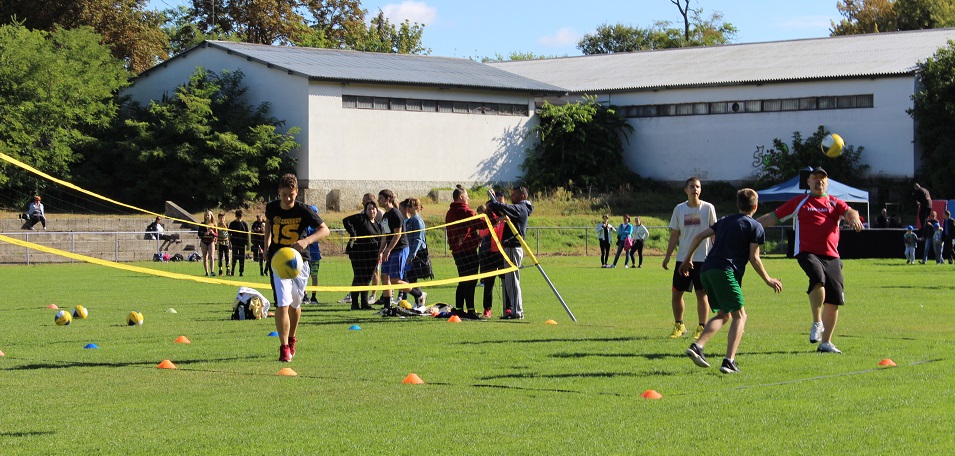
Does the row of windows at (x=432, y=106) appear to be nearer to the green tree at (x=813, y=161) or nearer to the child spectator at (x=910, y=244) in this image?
the green tree at (x=813, y=161)

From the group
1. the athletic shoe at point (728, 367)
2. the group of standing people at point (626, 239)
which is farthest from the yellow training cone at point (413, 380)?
the group of standing people at point (626, 239)

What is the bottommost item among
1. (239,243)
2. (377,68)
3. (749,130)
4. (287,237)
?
(239,243)

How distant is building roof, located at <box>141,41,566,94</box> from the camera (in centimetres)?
5122

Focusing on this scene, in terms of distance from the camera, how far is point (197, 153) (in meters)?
50.0

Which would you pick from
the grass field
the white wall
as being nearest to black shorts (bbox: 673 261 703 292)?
the grass field

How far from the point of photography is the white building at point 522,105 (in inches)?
2002

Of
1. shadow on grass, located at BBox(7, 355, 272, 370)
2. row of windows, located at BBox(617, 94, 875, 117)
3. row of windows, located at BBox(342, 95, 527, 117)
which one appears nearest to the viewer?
shadow on grass, located at BBox(7, 355, 272, 370)

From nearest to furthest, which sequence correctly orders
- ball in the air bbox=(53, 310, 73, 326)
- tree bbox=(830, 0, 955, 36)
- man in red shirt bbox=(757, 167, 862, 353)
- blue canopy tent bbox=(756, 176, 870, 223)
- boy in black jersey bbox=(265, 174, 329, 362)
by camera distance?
1. boy in black jersey bbox=(265, 174, 329, 362)
2. man in red shirt bbox=(757, 167, 862, 353)
3. ball in the air bbox=(53, 310, 73, 326)
4. blue canopy tent bbox=(756, 176, 870, 223)
5. tree bbox=(830, 0, 955, 36)

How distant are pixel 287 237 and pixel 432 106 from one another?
42031 millimetres

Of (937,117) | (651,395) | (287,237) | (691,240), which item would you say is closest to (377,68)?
(937,117)

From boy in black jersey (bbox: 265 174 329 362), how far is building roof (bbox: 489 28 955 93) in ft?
144

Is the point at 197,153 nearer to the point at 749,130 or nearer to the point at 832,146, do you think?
the point at 749,130

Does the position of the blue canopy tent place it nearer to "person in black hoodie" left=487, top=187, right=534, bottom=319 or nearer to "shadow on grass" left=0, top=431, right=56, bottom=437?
"person in black hoodie" left=487, top=187, right=534, bottom=319

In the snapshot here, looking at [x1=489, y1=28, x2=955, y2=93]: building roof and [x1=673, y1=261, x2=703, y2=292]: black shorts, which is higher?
[x1=489, y1=28, x2=955, y2=93]: building roof
